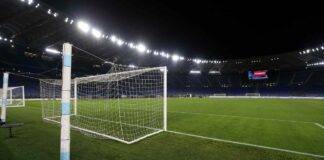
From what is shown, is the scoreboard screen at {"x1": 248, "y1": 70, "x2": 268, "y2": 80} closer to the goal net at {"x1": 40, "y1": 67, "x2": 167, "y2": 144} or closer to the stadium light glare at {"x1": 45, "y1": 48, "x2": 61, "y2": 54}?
the goal net at {"x1": 40, "y1": 67, "x2": 167, "y2": 144}

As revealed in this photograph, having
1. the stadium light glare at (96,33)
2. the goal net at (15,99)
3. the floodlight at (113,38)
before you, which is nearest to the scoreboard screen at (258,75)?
the floodlight at (113,38)

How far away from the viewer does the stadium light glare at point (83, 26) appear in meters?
29.8

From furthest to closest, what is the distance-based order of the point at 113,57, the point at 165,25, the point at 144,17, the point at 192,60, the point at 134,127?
the point at 192,60 < the point at 113,57 < the point at 165,25 < the point at 144,17 < the point at 134,127

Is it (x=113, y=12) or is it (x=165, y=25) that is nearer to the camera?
(x=113, y=12)

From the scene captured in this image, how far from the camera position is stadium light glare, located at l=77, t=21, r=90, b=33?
29.8 metres

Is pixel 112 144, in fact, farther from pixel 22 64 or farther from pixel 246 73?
pixel 246 73

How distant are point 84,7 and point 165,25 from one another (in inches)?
429

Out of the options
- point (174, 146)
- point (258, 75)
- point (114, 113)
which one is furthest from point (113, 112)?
point (258, 75)

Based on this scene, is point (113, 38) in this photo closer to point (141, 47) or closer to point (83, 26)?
point (83, 26)

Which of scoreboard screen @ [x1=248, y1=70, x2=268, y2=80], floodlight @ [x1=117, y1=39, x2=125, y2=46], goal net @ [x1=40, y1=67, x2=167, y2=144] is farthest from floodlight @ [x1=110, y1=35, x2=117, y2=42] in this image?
scoreboard screen @ [x1=248, y1=70, x2=268, y2=80]

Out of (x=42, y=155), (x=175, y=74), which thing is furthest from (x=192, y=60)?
(x=42, y=155)

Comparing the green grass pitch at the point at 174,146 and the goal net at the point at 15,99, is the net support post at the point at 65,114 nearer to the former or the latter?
the green grass pitch at the point at 174,146

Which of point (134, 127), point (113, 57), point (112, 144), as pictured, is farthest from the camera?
point (113, 57)

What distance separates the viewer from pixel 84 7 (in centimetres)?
2620
